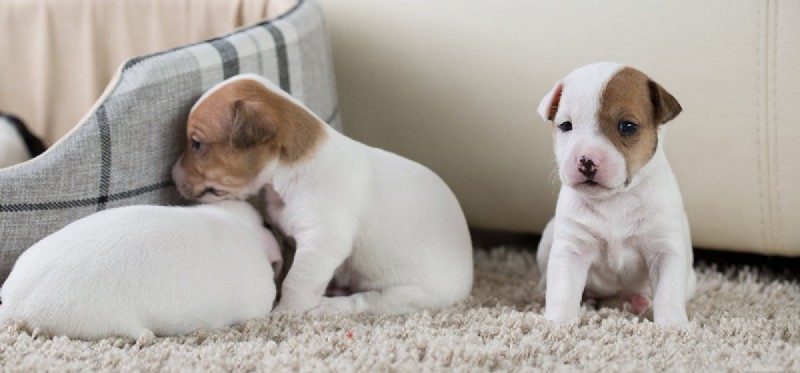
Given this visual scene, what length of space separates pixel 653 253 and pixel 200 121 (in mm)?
1118

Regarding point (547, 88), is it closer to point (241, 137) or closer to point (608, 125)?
point (608, 125)

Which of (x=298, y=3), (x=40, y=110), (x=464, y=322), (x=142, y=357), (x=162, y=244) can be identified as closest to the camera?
→ (x=142, y=357)

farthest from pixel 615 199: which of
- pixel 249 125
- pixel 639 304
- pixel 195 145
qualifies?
pixel 195 145

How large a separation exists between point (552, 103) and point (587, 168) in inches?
8.8

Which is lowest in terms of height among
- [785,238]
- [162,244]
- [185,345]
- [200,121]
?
[785,238]

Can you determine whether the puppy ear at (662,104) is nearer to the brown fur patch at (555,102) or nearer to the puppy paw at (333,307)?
the brown fur patch at (555,102)

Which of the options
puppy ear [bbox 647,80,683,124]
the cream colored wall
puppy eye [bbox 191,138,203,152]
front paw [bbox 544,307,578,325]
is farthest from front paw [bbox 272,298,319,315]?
the cream colored wall

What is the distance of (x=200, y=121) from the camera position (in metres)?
2.54

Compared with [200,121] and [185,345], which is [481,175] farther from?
[185,345]

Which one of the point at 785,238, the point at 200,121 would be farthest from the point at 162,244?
the point at 785,238

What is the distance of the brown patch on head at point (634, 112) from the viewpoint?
225 centimetres

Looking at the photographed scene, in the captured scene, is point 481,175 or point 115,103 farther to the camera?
point 481,175

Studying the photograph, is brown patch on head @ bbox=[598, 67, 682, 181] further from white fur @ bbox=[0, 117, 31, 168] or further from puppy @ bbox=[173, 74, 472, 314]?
white fur @ bbox=[0, 117, 31, 168]

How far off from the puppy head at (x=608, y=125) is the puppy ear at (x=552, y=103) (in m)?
0.04
